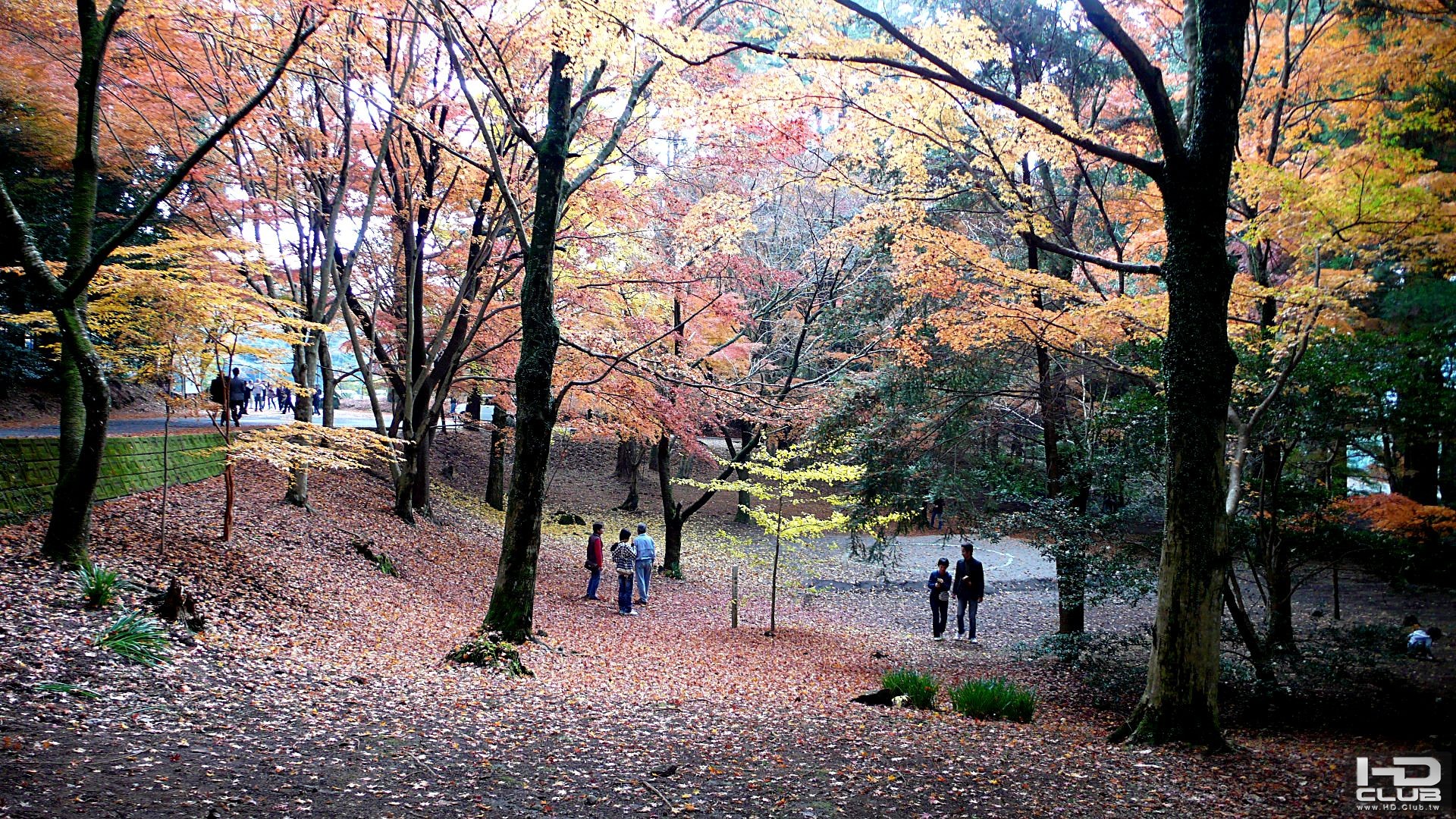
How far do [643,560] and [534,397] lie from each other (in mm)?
5971

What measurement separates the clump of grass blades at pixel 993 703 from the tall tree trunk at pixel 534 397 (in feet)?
14.4

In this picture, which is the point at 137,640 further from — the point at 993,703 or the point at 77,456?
the point at 993,703

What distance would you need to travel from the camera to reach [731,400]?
14.1 meters

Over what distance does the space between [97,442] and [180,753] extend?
375 cm

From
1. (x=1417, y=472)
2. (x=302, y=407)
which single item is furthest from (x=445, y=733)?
(x=1417, y=472)

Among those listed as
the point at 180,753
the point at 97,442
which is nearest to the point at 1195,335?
the point at 180,753

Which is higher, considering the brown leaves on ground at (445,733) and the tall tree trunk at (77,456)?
the tall tree trunk at (77,456)

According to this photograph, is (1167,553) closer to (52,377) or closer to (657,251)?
(657,251)

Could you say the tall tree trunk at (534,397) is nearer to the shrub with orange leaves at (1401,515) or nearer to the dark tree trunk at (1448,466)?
the dark tree trunk at (1448,466)

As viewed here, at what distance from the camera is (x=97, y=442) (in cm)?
634

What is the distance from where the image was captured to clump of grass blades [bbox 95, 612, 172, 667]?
5184mm

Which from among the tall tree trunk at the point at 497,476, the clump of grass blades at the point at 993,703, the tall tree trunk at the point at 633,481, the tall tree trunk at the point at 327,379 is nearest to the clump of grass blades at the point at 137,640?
the clump of grass blades at the point at 993,703

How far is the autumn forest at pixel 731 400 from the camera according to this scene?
4816 millimetres

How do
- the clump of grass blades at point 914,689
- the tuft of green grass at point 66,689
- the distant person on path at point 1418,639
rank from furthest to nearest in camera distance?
the distant person on path at point 1418,639
the clump of grass blades at point 914,689
the tuft of green grass at point 66,689
